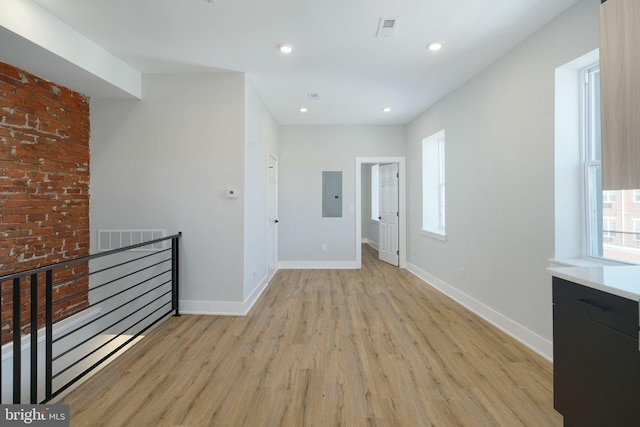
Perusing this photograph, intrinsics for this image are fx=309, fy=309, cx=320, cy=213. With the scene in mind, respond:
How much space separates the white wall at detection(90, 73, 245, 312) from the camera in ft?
11.1

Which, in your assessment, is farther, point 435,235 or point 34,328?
point 435,235

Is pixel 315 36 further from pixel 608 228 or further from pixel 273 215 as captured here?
pixel 273 215

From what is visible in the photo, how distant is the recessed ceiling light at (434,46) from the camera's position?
2760 mm

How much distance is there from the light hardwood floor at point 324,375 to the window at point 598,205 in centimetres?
98

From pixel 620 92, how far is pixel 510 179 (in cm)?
147

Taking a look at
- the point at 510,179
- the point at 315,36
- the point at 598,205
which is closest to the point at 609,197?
the point at 598,205

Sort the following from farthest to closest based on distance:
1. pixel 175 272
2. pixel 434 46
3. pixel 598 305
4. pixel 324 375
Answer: pixel 175 272 < pixel 434 46 < pixel 324 375 < pixel 598 305

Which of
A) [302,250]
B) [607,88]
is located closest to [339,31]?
[607,88]

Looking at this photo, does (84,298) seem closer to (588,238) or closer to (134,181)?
(134,181)

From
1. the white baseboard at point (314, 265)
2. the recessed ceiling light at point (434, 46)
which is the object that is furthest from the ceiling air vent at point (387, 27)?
the white baseboard at point (314, 265)

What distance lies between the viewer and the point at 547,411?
180cm

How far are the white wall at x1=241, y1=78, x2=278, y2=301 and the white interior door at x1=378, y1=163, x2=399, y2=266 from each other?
8.20 feet

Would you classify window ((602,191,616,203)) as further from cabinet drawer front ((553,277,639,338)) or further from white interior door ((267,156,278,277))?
white interior door ((267,156,278,277))

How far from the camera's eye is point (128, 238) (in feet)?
11.4
